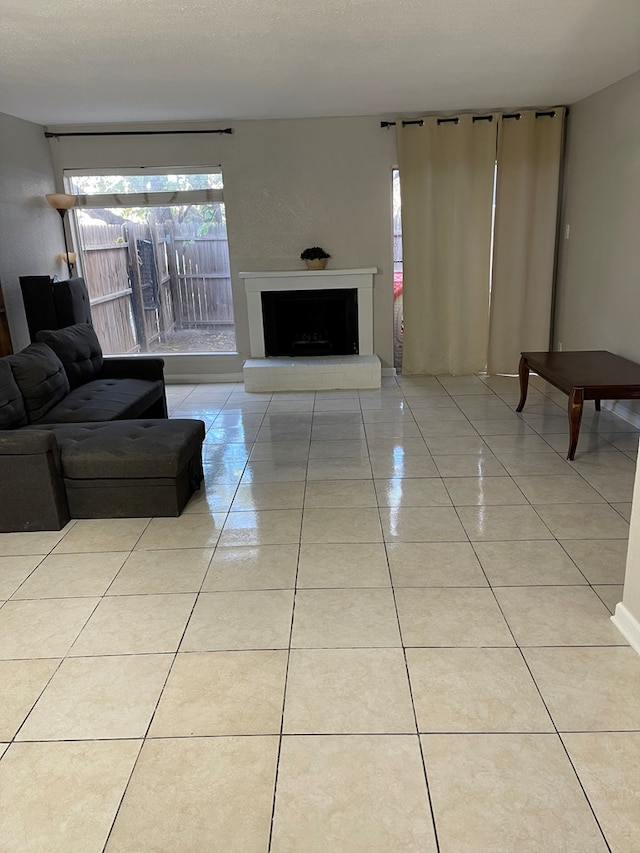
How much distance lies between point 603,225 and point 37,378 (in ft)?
14.4

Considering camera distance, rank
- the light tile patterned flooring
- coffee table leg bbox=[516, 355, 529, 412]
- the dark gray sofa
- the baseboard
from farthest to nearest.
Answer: coffee table leg bbox=[516, 355, 529, 412] < the dark gray sofa < the baseboard < the light tile patterned flooring

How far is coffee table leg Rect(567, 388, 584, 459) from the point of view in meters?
3.77

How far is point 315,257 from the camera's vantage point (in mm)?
5984

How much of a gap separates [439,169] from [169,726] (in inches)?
211

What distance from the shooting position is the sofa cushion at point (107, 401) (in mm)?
3863

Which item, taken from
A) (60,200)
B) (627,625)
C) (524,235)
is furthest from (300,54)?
(627,625)

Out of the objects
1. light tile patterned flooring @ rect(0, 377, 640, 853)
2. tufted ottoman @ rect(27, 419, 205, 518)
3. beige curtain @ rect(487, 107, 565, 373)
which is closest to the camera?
light tile patterned flooring @ rect(0, 377, 640, 853)

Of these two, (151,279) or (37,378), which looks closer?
(37,378)

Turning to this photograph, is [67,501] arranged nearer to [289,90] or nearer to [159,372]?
[159,372]

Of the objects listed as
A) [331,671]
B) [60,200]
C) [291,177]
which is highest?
[291,177]

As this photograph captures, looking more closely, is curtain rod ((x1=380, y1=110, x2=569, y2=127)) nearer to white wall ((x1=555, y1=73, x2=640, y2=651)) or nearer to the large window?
white wall ((x1=555, y1=73, x2=640, y2=651))

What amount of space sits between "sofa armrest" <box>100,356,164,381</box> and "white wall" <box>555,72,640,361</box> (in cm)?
356

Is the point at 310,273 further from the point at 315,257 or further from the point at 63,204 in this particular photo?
the point at 63,204

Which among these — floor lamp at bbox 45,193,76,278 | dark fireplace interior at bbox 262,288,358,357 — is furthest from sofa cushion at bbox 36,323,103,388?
dark fireplace interior at bbox 262,288,358,357
